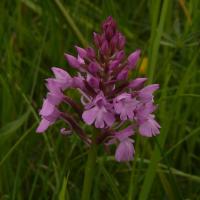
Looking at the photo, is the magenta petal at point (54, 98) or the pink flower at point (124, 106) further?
the magenta petal at point (54, 98)

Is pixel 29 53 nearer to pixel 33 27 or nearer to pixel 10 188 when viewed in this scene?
pixel 33 27

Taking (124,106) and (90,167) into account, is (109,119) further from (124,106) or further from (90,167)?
(90,167)

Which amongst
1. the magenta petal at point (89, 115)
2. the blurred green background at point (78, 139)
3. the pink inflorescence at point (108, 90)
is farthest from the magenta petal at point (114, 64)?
the blurred green background at point (78, 139)

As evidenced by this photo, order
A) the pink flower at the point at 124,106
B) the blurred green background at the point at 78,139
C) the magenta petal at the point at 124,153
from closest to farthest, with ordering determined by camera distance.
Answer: the pink flower at the point at 124,106 → the magenta petal at the point at 124,153 → the blurred green background at the point at 78,139

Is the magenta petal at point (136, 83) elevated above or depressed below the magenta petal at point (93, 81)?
below

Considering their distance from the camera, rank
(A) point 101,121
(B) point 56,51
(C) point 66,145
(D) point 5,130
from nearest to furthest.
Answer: (A) point 101,121, (D) point 5,130, (C) point 66,145, (B) point 56,51

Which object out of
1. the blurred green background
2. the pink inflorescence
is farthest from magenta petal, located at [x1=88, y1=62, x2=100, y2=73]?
the blurred green background

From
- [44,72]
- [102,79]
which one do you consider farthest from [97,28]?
[102,79]

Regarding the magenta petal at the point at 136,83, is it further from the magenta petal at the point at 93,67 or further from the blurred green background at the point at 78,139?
the blurred green background at the point at 78,139

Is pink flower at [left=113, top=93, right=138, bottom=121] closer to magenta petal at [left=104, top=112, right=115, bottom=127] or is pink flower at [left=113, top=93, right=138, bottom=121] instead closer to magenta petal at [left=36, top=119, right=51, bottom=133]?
magenta petal at [left=104, top=112, right=115, bottom=127]
